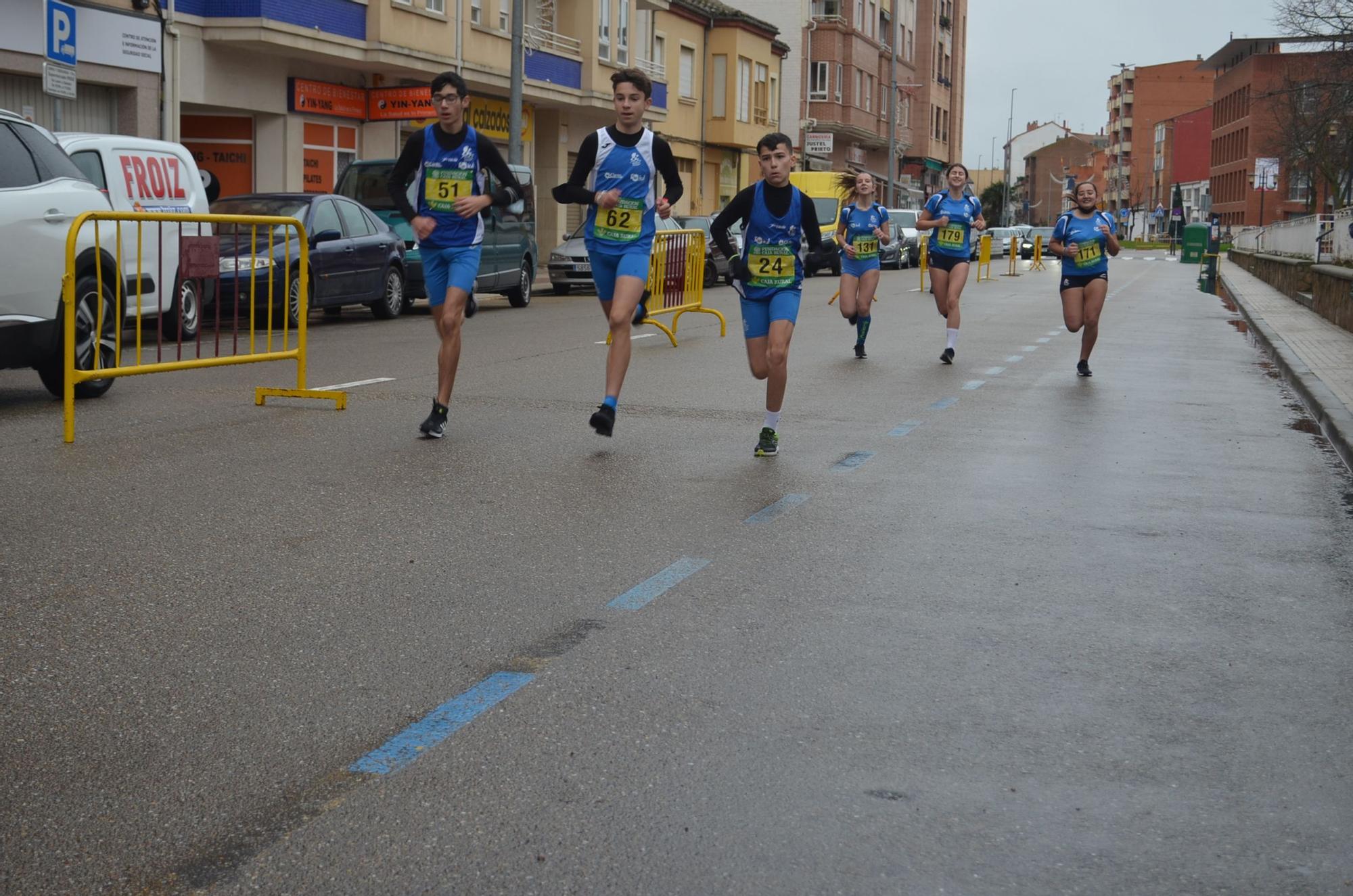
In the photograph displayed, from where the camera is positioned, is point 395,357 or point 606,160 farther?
point 395,357

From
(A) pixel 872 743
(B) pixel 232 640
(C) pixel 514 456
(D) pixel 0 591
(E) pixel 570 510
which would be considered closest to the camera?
(A) pixel 872 743

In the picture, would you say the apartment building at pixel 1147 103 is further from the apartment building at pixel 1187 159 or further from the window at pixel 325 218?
the window at pixel 325 218

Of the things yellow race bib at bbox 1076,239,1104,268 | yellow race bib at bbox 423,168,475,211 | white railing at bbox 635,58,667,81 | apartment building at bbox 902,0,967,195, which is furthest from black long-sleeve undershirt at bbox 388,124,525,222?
apartment building at bbox 902,0,967,195

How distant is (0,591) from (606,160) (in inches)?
197

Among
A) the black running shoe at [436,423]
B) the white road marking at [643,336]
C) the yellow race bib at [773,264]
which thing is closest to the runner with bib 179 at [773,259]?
the yellow race bib at [773,264]

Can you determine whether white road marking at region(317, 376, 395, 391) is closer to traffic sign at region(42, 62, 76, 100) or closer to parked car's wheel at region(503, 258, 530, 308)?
traffic sign at region(42, 62, 76, 100)

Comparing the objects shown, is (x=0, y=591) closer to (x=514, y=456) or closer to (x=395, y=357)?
(x=514, y=456)

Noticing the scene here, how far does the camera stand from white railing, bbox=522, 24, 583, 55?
3659 cm

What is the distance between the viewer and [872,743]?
4258mm

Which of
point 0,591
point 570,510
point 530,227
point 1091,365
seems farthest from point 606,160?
point 530,227

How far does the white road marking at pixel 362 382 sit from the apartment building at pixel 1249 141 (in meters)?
75.3

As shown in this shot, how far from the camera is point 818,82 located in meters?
70.6

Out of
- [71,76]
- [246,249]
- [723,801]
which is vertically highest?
[71,76]

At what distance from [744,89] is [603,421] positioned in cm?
4683
